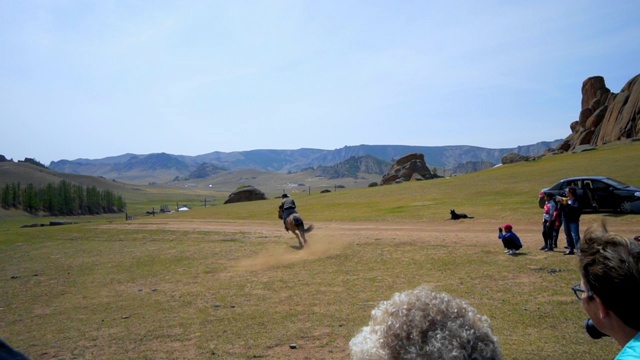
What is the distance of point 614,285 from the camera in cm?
256

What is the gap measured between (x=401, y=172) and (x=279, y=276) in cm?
7560

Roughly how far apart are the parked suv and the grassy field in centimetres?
84

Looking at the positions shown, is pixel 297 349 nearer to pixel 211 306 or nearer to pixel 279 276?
pixel 211 306

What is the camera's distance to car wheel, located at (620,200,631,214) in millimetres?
20938

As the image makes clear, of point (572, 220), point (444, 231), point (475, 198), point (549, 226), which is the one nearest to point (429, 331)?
point (572, 220)

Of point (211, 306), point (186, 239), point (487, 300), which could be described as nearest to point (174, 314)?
point (211, 306)

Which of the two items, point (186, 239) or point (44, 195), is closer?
point (186, 239)

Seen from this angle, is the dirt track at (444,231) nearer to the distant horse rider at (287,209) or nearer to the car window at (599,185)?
the car window at (599,185)

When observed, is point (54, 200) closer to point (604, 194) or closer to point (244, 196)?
point (244, 196)

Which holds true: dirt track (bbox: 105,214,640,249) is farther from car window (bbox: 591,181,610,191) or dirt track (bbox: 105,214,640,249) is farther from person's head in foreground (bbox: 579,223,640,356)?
person's head in foreground (bbox: 579,223,640,356)

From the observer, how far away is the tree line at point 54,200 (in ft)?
333

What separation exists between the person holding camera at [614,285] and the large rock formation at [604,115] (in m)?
77.0

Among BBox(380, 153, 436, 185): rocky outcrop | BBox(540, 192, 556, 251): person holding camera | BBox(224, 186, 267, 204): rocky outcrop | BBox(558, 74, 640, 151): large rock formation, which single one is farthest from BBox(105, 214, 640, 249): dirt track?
BBox(380, 153, 436, 185): rocky outcrop

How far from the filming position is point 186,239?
84.6ft
